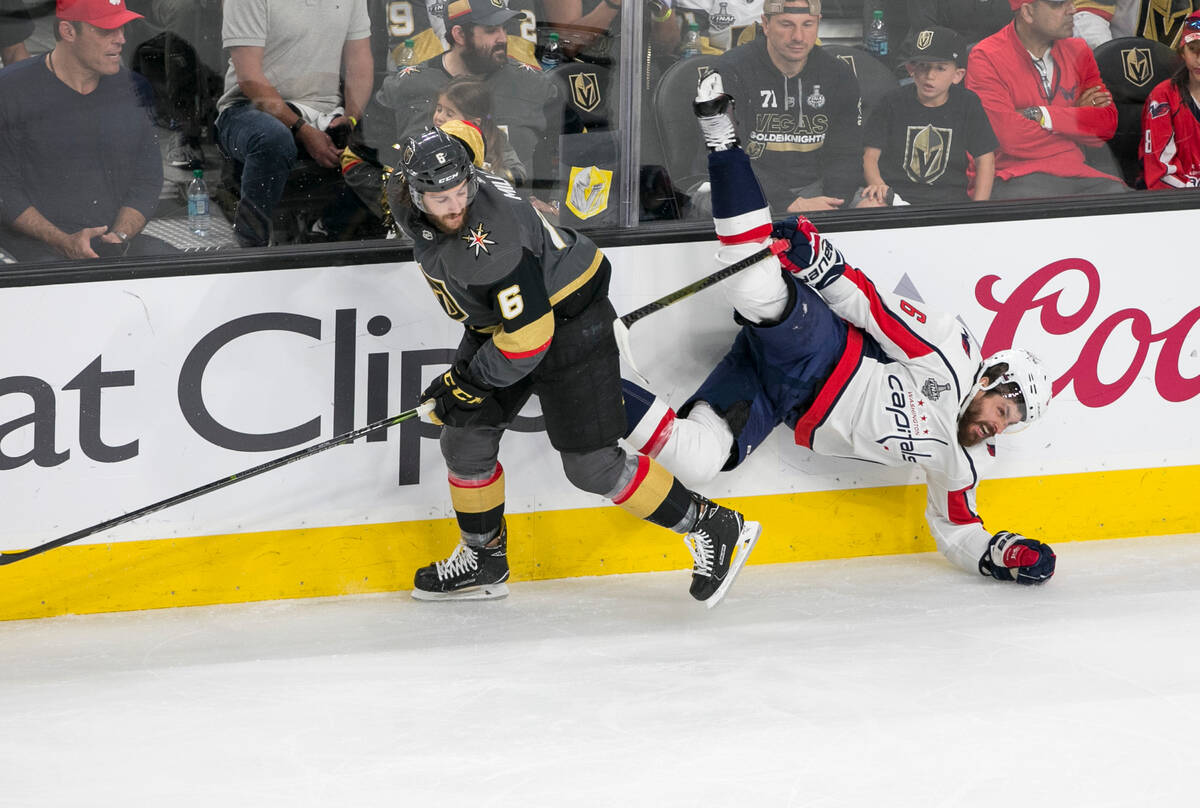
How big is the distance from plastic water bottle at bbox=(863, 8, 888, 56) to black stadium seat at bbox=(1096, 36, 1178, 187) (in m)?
0.66

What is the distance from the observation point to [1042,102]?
3494 millimetres

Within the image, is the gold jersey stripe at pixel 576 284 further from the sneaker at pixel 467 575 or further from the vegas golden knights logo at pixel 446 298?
the sneaker at pixel 467 575

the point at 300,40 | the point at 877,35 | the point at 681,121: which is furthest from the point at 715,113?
the point at 300,40

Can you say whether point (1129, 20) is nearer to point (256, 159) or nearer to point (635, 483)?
point (635, 483)

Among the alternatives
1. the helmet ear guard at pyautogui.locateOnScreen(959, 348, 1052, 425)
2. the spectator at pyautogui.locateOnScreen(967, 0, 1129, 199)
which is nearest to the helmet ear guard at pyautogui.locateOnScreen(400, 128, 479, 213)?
the helmet ear guard at pyautogui.locateOnScreen(959, 348, 1052, 425)

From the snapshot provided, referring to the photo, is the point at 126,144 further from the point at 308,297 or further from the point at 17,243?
the point at 308,297

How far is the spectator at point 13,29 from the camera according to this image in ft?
9.16

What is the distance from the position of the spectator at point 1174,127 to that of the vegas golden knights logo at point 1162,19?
0.05 metres

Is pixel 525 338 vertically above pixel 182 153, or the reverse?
pixel 182 153

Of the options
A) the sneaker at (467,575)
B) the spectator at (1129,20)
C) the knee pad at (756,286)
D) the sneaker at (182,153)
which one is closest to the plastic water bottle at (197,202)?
the sneaker at (182,153)

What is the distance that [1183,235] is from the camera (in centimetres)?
354

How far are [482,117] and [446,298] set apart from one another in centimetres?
59

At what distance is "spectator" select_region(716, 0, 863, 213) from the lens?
3.23 m

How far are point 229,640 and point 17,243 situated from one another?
3.49ft
